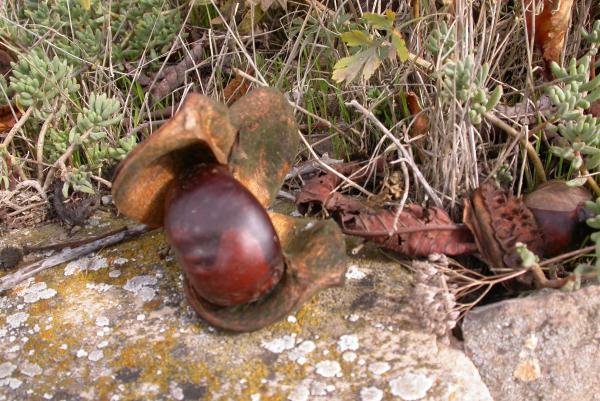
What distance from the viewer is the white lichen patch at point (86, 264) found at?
5.95ft

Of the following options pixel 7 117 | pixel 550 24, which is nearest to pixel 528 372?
pixel 550 24

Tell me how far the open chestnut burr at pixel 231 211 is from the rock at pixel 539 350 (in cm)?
45

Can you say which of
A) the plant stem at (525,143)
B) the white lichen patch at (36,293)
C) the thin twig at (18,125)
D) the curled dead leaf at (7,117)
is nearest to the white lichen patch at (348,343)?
the plant stem at (525,143)

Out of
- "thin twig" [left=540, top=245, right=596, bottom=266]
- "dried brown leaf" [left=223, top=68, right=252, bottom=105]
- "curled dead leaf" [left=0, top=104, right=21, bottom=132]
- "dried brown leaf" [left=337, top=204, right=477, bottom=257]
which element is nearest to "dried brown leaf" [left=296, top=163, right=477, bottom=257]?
"dried brown leaf" [left=337, top=204, right=477, bottom=257]

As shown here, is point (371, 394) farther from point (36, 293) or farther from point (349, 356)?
point (36, 293)

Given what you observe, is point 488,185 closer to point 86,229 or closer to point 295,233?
point 295,233

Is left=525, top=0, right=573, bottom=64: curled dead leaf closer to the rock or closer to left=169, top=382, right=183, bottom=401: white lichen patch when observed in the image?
the rock

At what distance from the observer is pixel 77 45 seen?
232cm

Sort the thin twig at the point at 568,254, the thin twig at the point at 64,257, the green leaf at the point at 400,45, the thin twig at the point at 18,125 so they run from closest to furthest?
1. the thin twig at the point at 568,254
2. the green leaf at the point at 400,45
3. the thin twig at the point at 64,257
4. the thin twig at the point at 18,125

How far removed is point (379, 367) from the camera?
1439mm

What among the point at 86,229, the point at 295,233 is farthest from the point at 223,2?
the point at 295,233

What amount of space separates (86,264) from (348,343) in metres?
0.81

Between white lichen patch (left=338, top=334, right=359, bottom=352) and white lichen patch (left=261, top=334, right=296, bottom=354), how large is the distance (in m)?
0.11

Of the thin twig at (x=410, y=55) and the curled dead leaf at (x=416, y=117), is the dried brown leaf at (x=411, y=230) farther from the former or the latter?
the thin twig at (x=410, y=55)
